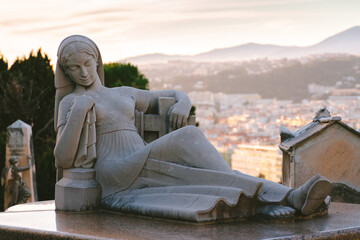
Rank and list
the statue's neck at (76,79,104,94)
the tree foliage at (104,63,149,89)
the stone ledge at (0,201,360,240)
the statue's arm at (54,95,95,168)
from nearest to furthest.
A: the stone ledge at (0,201,360,240), the statue's arm at (54,95,95,168), the statue's neck at (76,79,104,94), the tree foliage at (104,63,149,89)

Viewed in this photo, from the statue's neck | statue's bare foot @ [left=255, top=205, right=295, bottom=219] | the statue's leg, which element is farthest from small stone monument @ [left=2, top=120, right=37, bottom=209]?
statue's bare foot @ [left=255, top=205, right=295, bottom=219]

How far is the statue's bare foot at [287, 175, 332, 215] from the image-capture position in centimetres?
617

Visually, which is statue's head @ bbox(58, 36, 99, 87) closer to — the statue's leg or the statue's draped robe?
the statue's draped robe

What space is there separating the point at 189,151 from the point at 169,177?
0.33 meters

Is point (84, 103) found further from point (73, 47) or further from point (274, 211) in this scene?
point (274, 211)

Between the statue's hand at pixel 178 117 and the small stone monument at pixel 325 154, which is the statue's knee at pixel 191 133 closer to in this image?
the statue's hand at pixel 178 117

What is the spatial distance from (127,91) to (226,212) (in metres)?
2.31

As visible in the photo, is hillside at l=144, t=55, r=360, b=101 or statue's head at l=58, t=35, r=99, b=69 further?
hillside at l=144, t=55, r=360, b=101

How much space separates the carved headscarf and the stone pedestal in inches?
30.8

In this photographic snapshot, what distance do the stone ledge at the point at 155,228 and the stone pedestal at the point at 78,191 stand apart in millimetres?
131

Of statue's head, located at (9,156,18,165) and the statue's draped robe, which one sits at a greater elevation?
the statue's draped robe

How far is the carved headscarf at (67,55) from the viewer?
751 centimetres

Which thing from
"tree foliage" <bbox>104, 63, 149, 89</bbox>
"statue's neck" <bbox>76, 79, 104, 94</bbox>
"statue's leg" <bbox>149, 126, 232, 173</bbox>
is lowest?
"statue's leg" <bbox>149, 126, 232, 173</bbox>

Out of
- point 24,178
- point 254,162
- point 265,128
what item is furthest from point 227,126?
point 24,178
